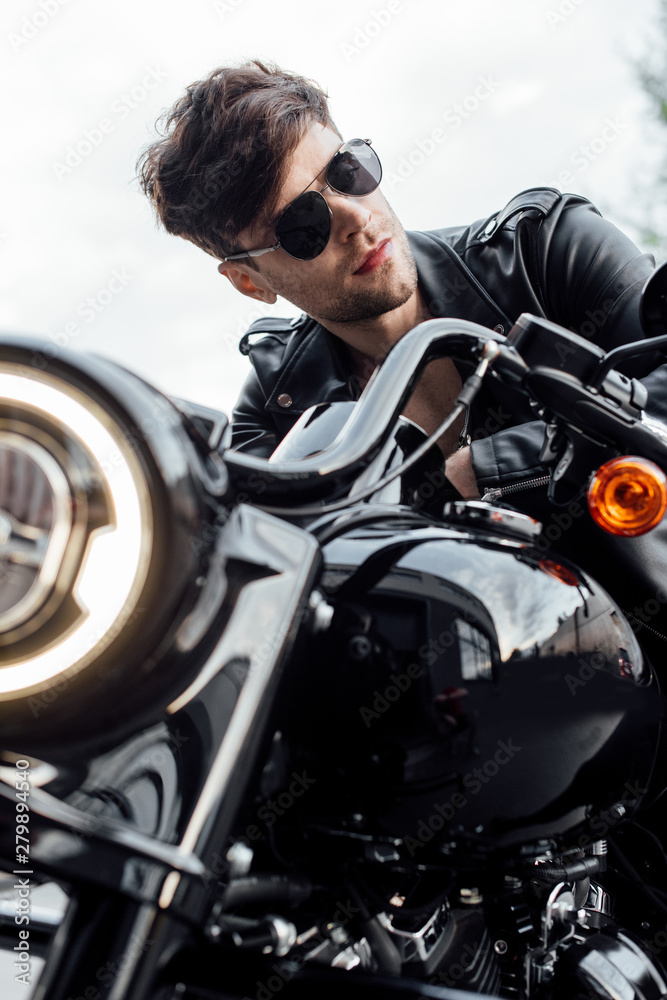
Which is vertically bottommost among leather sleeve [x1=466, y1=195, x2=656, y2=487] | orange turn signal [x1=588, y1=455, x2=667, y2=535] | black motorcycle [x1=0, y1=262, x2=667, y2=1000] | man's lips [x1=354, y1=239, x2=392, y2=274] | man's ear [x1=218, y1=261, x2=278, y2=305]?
black motorcycle [x1=0, y1=262, x2=667, y2=1000]

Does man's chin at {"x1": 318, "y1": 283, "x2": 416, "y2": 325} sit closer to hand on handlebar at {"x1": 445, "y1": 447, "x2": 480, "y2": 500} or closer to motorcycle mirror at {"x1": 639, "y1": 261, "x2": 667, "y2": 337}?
hand on handlebar at {"x1": 445, "y1": 447, "x2": 480, "y2": 500}

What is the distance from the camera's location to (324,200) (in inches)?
90.0

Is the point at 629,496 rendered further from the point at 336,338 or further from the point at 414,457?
the point at 336,338

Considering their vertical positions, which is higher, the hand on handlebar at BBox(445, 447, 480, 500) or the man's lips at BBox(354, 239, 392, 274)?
the man's lips at BBox(354, 239, 392, 274)

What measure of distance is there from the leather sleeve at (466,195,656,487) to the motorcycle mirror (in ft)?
2.93

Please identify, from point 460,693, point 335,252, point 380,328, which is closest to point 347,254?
point 335,252

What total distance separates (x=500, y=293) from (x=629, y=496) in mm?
1573

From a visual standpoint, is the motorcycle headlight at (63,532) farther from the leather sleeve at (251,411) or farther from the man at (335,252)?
the leather sleeve at (251,411)

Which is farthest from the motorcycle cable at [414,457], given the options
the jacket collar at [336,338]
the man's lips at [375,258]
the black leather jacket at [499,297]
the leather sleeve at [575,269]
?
the man's lips at [375,258]

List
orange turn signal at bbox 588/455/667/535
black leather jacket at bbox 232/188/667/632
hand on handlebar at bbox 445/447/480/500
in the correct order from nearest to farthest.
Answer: orange turn signal at bbox 588/455/667/535 → hand on handlebar at bbox 445/447/480/500 → black leather jacket at bbox 232/188/667/632

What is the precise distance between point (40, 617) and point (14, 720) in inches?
3.4

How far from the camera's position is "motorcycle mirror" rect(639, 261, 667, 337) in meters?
1.07

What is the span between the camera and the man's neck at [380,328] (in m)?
2.56

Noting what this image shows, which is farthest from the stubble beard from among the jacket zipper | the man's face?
the jacket zipper
